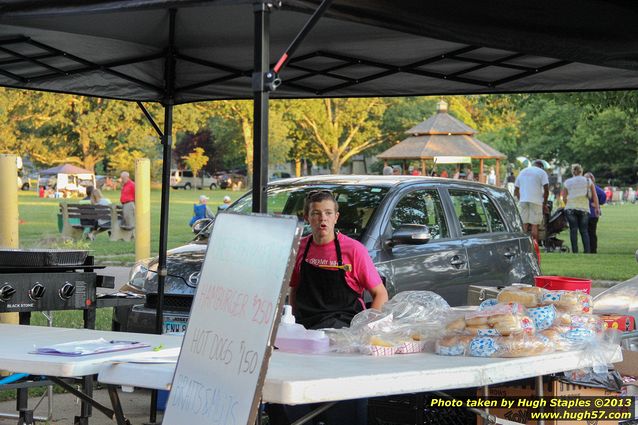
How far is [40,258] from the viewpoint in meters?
6.25

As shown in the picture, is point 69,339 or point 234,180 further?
point 234,180

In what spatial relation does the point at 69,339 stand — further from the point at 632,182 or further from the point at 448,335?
the point at 632,182

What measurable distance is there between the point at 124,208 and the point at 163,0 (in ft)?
68.1

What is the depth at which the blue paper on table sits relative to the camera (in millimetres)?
4445

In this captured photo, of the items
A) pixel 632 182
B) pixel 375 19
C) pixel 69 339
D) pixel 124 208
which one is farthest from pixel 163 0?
pixel 632 182

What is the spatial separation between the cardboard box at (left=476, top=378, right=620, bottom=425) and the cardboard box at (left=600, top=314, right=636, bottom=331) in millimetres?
699

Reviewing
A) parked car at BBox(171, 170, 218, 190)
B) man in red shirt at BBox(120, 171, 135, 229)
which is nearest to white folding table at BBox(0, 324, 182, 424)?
man in red shirt at BBox(120, 171, 135, 229)

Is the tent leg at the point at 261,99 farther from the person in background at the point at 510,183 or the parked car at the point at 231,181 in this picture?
the parked car at the point at 231,181

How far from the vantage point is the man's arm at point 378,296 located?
Answer: 605cm

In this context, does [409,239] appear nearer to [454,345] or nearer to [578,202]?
[454,345]

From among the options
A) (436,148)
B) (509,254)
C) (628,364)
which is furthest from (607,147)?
(628,364)

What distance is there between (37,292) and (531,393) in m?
3.11

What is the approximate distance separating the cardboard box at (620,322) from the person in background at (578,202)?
15.2 meters

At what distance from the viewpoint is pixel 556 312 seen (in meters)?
4.73
